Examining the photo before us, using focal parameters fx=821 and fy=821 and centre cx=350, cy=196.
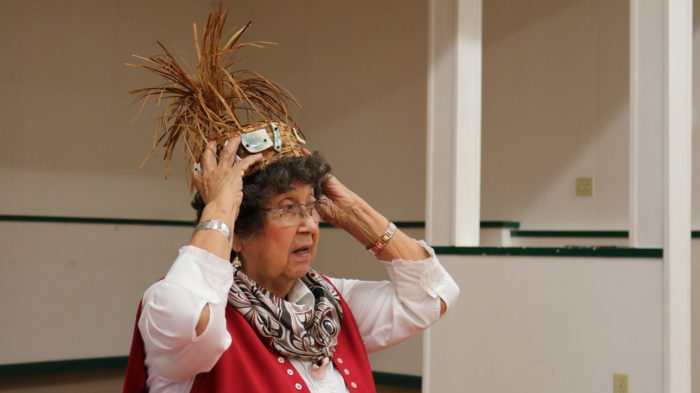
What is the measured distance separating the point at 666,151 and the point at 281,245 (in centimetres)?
181

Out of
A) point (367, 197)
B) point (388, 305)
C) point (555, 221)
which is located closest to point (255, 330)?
point (388, 305)

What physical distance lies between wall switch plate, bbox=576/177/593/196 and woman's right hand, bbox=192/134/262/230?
345 centimetres

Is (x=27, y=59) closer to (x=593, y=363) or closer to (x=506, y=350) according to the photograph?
(x=506, y=350)

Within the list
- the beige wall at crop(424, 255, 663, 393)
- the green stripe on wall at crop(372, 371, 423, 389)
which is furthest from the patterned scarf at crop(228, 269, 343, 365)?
the green stripe on wall at crop(372, 371, 423, 389)

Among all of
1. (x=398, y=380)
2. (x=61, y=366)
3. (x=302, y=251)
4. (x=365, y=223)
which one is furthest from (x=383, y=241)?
(x=61, y=366)

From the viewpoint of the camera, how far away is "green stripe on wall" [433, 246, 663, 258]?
9.86 ft

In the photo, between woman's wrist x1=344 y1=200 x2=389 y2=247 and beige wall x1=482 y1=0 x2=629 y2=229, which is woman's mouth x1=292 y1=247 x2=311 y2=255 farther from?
beige wall x1=482 y1=0 x2=629 y2=229

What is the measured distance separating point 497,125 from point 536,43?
1.81 feet

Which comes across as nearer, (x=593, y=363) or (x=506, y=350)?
(x=593, y=363)

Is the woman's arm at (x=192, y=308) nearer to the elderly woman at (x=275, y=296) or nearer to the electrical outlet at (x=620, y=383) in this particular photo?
the elderly woman at (x=275, y=296)

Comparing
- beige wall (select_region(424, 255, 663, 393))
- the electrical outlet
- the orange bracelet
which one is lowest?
the electrical outlet

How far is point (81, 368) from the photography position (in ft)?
17.9

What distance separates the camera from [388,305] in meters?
1.98

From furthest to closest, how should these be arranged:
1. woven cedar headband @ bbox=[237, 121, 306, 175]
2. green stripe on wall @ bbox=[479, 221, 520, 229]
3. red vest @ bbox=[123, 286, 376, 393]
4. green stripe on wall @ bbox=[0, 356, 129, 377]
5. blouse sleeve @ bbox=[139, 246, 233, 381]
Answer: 1. green stripe on wall @ bbox=[0, 356, 129, 377]
2. green stripe on wall @ bbox=[479, 221, 520, 229]
3. woven cedar headband @ bbox=[237, 121, 306, 175]
4. red vest @ bbox=[123, 286, 376, 393]
5. blouse sleeve @ bbox=[139, 246, 233, 381]
